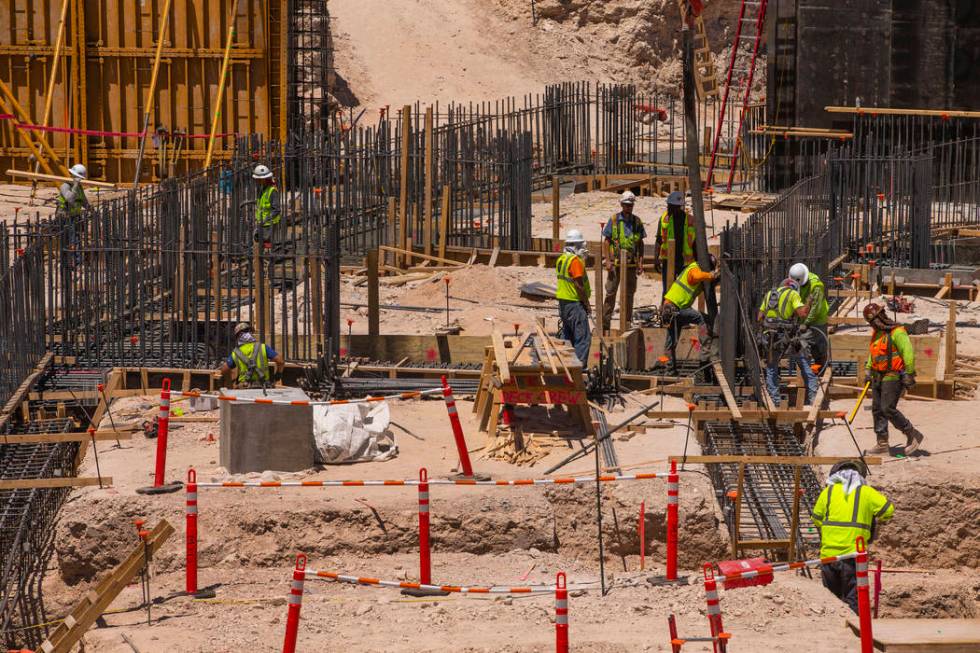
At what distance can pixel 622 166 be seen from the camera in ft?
109

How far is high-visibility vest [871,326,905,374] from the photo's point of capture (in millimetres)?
15109

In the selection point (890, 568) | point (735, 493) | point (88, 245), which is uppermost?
point (88, 245)

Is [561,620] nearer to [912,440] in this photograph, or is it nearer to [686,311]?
[912,440]

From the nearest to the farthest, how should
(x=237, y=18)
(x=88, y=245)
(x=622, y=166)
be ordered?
1. (x=88, y=245)
2. (x=237, y=18)
3. (x=622, y=166)

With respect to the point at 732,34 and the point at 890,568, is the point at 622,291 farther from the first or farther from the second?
the point at 732,34

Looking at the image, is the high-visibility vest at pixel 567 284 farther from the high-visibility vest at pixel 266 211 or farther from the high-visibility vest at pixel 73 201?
the high-visibility vest at pixel 73 201

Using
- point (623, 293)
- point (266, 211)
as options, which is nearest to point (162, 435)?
point (623, 293)

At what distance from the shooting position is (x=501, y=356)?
15.2 metres

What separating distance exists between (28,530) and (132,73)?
1911 cm

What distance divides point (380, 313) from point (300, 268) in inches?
88.0

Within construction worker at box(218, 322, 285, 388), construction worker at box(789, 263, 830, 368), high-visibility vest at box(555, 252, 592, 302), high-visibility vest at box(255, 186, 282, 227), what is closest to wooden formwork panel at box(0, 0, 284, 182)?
high-visibility vest at box(255, 186, 282, 227)

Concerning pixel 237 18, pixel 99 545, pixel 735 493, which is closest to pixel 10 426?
pixel 99 545

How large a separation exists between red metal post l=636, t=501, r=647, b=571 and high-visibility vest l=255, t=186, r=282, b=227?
8161 millimetres

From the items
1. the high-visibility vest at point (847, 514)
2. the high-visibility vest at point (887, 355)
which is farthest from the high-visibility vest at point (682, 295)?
the high-visibility vest at point (847, 514)
